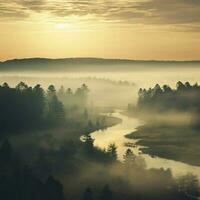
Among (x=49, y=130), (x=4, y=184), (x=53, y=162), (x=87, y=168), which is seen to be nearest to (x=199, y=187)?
(x=87, y=168)

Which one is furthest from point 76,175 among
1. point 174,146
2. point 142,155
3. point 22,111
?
point 22,111

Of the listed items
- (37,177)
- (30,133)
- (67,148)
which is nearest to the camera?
(37,177)

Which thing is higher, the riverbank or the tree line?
the tree line

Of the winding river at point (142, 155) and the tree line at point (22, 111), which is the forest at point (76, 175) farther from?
the tree line at point (22, 111)

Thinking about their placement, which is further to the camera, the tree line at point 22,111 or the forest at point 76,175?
the tree line at point 22,111

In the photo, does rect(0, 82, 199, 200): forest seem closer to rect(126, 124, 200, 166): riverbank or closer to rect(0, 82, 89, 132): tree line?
rect(0, 82, 89, 132): tree line

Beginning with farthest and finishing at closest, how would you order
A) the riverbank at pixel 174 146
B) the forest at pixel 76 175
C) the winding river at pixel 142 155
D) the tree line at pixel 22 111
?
the tree line at pixel 22 111 → the riverbank at pixel 174 146 → the winding river at pixel 142 155 → the forest at pixel 76 175

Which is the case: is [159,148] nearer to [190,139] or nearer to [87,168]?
[190,139]

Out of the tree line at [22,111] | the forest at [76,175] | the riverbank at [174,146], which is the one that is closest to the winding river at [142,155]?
the riverbank at [174,146]

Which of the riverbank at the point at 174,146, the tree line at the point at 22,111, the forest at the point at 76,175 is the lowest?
the riverbank at the point at 174,146

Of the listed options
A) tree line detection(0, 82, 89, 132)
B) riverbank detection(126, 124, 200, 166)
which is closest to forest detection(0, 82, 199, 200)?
tree line detection(0, 82, 89, 132)

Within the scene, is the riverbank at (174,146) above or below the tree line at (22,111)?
below
